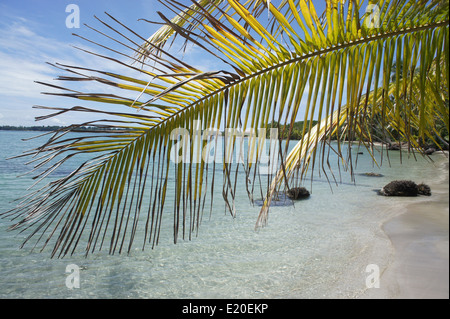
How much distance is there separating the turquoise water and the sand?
34cm

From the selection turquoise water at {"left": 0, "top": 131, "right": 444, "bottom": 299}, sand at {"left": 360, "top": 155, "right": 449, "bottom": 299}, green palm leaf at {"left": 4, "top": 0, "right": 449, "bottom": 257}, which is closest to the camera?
sand at {"left": 360, "top": 155, "right": 449, "bottom": 299}

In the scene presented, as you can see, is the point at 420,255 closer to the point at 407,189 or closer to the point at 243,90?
the point at 243,90

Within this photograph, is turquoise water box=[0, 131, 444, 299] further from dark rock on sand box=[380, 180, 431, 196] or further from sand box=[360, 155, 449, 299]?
dark rock on sand box=[380, 180, 431, 196]

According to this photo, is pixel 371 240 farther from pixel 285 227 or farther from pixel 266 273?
pixel 266 273

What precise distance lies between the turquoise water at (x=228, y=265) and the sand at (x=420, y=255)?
34 centimetres

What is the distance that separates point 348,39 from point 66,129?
1334mm

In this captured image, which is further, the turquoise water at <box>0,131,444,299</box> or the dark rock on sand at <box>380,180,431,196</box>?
the dark rock on sand at <box>380,180,431,196</box>

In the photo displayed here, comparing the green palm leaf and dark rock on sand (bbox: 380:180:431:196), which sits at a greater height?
the green palm leaf

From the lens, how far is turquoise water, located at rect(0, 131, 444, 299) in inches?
229

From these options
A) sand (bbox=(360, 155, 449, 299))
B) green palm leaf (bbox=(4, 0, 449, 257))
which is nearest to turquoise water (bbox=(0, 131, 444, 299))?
sand (bbox=(360, 155, 449, 299))

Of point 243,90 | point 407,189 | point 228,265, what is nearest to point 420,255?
point 228,265

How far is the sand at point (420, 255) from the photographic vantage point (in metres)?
0.56

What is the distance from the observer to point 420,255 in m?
5.73
